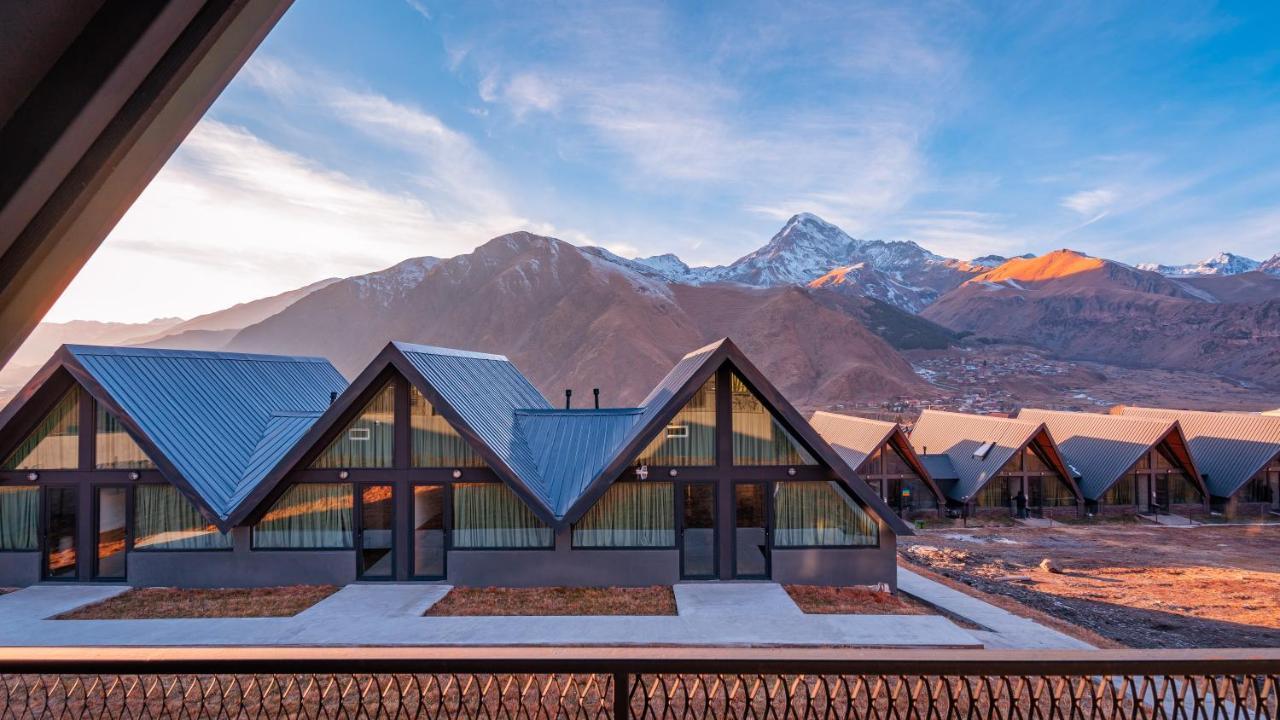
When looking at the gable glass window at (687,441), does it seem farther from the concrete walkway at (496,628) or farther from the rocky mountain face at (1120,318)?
the rocky mountain face at (1120,318)

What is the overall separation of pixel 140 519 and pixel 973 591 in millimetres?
19488

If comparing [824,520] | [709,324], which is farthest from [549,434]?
[709,324]

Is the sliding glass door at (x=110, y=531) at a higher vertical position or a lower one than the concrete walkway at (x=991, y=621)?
higher

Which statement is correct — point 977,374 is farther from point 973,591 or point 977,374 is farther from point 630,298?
point 973,591

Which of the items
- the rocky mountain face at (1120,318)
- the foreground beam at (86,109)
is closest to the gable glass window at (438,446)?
the foreground beam at (86,109)

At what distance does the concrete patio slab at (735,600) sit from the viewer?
1162 cm

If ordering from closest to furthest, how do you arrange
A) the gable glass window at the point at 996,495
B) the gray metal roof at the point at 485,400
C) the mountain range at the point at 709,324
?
the gray metal roof at the point at 485,400
the gable glass window at the point at 996,495
the mountain range at the point at 709,324

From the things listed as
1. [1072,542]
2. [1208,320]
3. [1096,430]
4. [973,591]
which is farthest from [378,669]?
[1208,320]

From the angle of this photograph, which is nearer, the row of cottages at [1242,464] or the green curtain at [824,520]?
the green curtain at [824,520]

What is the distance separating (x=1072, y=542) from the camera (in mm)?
23781

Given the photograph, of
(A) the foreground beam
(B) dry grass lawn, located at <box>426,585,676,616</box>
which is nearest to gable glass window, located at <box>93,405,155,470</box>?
(B) dry grass lawn, located at <box>426,585,676,616</box>

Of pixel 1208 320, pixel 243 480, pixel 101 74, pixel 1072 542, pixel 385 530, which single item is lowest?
pixel 1072 542

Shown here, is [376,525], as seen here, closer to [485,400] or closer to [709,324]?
[485,400]

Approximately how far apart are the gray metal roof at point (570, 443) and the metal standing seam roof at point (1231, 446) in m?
28.7
